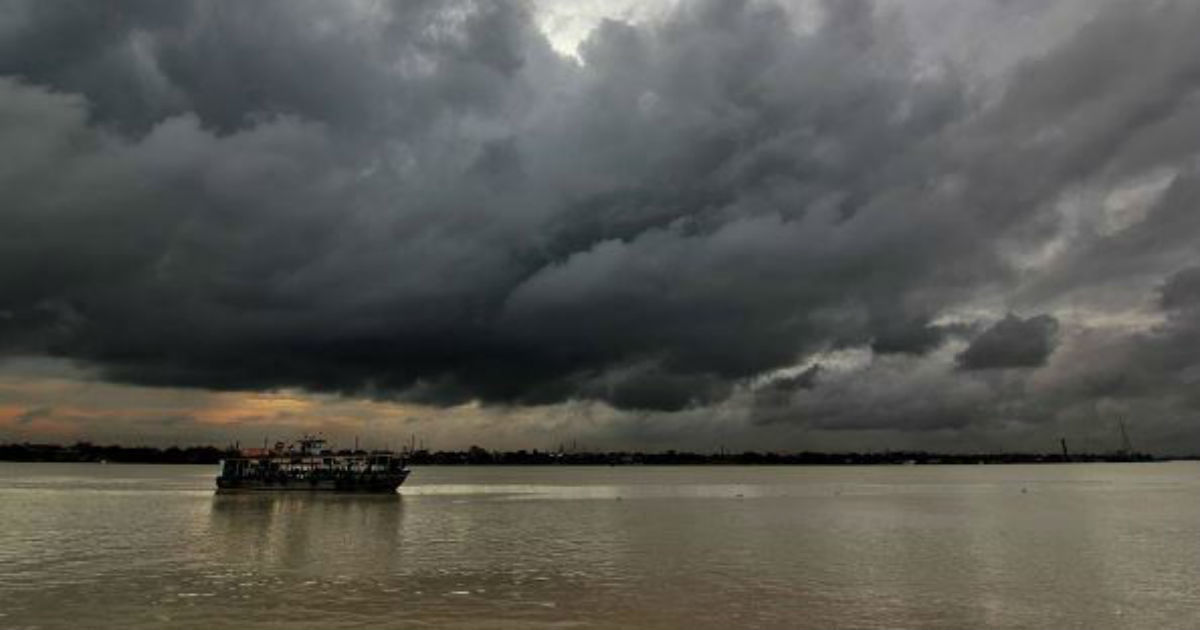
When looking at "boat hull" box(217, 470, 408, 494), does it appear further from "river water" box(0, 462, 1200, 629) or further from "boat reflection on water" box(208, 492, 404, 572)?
"river water" box(0, 462, 1200, 629)

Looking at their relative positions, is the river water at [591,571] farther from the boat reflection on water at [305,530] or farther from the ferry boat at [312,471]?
the ferry boat at [312,471]

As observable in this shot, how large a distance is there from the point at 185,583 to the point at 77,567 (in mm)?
10965

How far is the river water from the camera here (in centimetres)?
3834

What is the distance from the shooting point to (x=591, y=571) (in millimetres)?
53438

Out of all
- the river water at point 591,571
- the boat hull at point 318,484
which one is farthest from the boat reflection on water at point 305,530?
the boat hull at point 318,484

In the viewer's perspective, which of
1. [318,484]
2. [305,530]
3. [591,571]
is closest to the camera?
[591,571]

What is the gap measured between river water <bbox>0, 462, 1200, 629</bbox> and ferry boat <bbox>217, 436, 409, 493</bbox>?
3632 centimetres

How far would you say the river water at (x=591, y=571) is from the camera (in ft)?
126

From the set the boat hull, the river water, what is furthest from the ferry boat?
the river water

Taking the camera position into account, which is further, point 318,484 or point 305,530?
point 318,484

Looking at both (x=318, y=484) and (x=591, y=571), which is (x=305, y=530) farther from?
(x=318, y=484)

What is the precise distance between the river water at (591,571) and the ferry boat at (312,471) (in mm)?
36322

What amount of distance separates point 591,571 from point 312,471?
98.2 metres

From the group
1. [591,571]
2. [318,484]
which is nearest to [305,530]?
[591,571]
